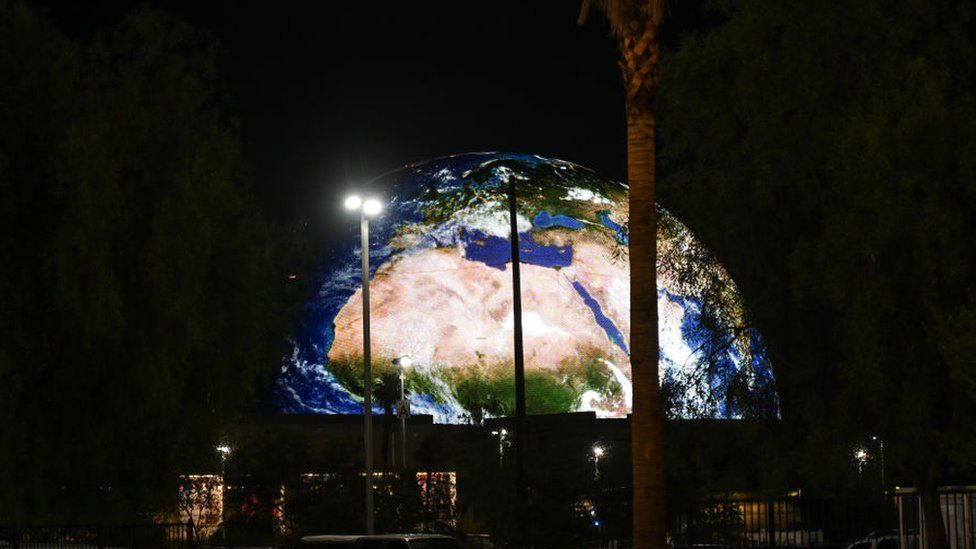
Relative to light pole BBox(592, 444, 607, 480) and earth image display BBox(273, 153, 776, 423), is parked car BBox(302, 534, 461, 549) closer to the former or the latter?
light pole BBox(592, 444, 607, 480)

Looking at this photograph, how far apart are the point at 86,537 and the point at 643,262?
43.2 feet

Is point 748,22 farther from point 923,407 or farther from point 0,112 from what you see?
point 0,112

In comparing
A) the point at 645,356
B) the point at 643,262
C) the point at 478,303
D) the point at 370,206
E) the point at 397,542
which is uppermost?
the point at 478,303

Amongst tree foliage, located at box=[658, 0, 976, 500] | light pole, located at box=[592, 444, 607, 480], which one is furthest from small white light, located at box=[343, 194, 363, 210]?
light pole, located at box=[592, 444, 607, 480]

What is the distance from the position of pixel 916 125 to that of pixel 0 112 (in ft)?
49.8

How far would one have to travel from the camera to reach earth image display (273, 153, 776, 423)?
8200cm

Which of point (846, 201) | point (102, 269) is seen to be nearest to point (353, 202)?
point (102, 269)

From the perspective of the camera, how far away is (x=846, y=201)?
24.8 metres

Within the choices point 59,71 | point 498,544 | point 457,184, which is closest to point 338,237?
point 457,184

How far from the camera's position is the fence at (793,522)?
84.4ft

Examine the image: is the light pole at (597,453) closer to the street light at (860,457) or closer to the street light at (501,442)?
the street light at (501,442)

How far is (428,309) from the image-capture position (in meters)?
88.4

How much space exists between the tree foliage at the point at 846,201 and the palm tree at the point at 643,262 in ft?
17.2

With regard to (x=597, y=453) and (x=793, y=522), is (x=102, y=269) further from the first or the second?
(x=597, y=453)
